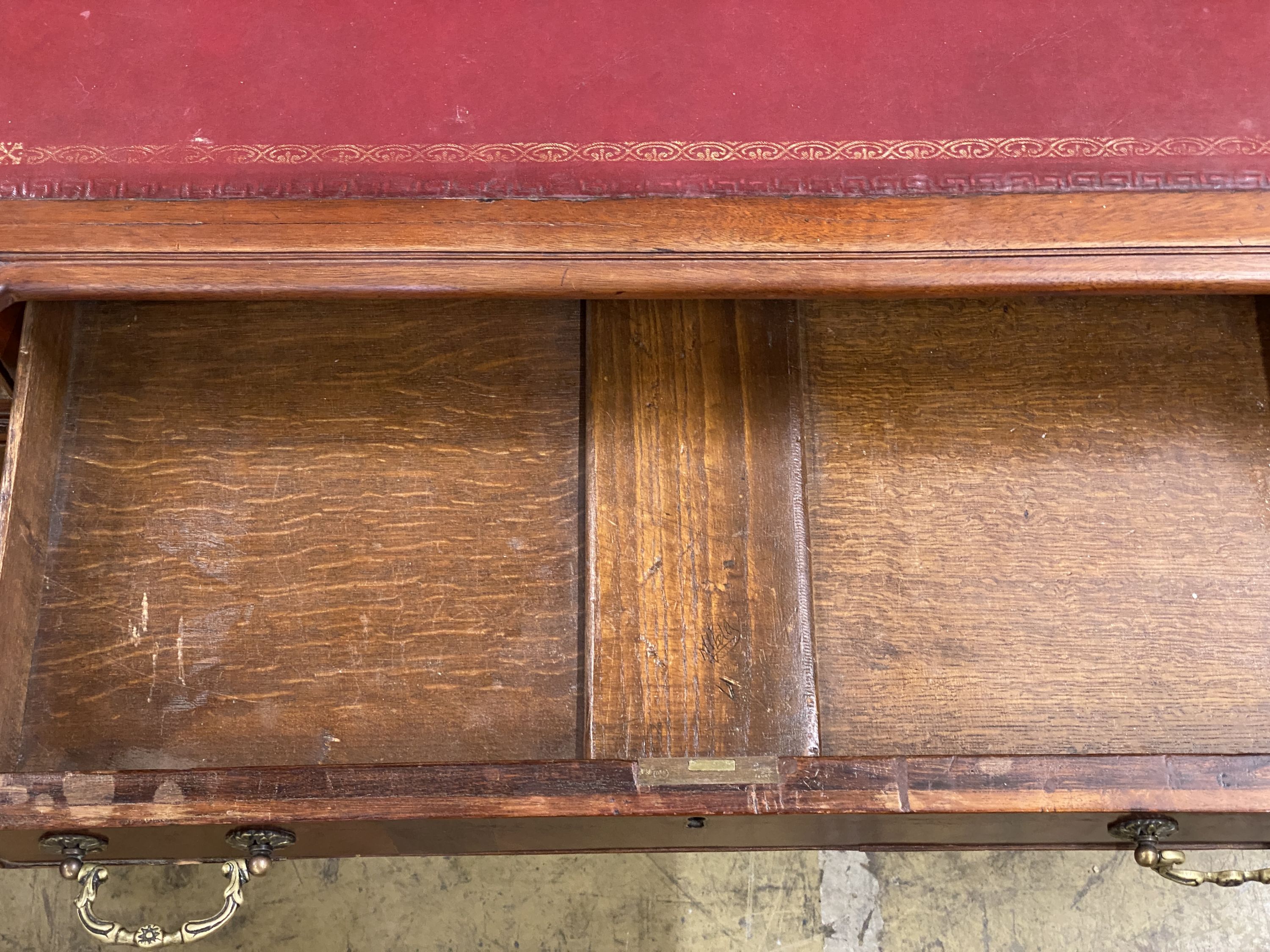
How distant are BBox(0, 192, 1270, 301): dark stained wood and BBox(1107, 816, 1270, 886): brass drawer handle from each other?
56cm

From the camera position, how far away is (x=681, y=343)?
4.38 ft

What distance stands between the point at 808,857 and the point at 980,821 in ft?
1.91

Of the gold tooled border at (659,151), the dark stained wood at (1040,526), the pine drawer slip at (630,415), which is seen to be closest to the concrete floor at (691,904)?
the pine drawer slip at (630,415)

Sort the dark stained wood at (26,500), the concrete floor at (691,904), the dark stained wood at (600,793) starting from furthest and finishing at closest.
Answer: the concrete floor at (691,904), the dark stained wood at (26,500), the dark stained wood at (600,793)

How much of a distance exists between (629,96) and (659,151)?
0.08 meters

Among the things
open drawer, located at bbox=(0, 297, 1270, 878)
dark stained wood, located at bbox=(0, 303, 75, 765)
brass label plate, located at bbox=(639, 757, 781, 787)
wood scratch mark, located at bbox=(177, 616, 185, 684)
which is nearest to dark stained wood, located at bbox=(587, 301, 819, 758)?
open drawer, located at bbox=(0, 297, 1270, 878)

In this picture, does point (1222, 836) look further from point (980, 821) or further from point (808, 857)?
point (808, 857)

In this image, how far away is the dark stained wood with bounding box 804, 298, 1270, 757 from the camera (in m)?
1.21

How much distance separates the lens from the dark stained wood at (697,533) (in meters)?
1.19

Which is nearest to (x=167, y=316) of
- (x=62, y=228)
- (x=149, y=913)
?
(x=62, y=228)

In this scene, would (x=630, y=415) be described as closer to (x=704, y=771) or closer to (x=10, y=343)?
(x=704, y=771)

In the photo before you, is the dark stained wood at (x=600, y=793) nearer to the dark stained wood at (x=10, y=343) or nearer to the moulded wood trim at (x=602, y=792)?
the moulded wood trim at (x=602, y=792)

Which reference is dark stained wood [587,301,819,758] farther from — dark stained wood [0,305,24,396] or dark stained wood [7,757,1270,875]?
dark stained wood [0,305,24,396]

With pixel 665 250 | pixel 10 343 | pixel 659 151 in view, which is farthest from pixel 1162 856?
pixel 10 343
